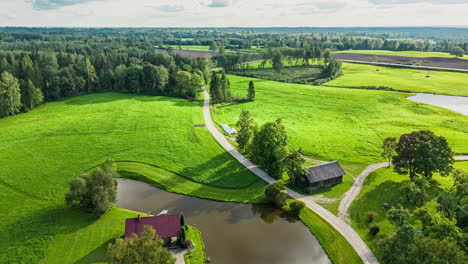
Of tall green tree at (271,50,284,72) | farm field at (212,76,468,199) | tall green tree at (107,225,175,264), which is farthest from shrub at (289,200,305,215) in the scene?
tall green tree at (271,50,284,72)

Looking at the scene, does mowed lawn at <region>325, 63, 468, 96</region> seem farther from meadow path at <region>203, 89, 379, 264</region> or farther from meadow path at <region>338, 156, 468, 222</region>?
meadow path at <region>203, 89, 379, 264</region>

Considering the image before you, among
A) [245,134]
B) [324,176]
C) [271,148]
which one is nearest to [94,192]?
[271,148]

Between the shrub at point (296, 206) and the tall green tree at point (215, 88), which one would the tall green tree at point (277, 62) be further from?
the shrub at point (296, 206)

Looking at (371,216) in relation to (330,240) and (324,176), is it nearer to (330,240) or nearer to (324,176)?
(330,240)

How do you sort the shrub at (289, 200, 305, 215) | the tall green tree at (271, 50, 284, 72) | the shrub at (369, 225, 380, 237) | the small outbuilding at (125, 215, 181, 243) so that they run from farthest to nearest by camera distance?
1. the tall green tree at (271, 50, 284, 72)
2. the shrub at (289, 200, 305, 215)
3. the shrub at (369, 225, 380, 237)
4. the small outbuilding at (125, 215, 181, 243)

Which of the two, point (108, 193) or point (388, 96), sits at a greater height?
point (388, 96)

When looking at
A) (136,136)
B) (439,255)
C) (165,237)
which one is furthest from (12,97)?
(439,255)

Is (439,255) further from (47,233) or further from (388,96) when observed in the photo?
(388,96)

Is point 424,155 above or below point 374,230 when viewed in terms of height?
above
